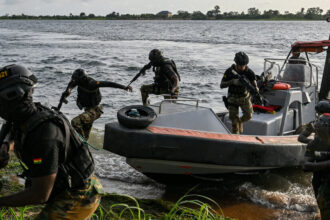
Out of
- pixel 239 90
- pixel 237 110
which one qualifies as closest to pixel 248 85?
pixel 239 90

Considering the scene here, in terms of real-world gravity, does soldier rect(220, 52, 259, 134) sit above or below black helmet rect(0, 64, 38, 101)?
below

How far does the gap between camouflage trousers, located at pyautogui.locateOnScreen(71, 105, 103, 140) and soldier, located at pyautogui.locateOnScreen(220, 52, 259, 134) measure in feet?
7.51

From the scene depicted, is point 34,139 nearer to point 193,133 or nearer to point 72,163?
point 72,163

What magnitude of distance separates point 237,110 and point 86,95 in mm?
2642

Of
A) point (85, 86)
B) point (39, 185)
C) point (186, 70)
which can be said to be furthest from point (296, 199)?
point (186, 70)

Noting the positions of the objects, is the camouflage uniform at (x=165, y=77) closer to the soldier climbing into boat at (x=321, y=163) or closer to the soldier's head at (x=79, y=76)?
the soldier's head at (x=79, y=76)

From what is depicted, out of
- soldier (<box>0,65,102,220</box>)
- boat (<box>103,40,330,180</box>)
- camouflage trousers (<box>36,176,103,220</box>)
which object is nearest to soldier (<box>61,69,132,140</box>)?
boat (<box>103,40,330,180</box>)

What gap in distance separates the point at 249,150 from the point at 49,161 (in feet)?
11.8

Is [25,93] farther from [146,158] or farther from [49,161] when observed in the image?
[146,158]

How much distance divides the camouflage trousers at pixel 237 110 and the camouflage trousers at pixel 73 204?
4150 millimetres

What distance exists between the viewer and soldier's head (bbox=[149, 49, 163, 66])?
7.70 metres

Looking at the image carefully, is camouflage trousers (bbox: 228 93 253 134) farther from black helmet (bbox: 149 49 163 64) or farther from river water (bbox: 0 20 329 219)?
black helmet (bbox: 149 49 163 64)

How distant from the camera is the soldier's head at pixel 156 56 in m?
7.70

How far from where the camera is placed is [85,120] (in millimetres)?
6973
